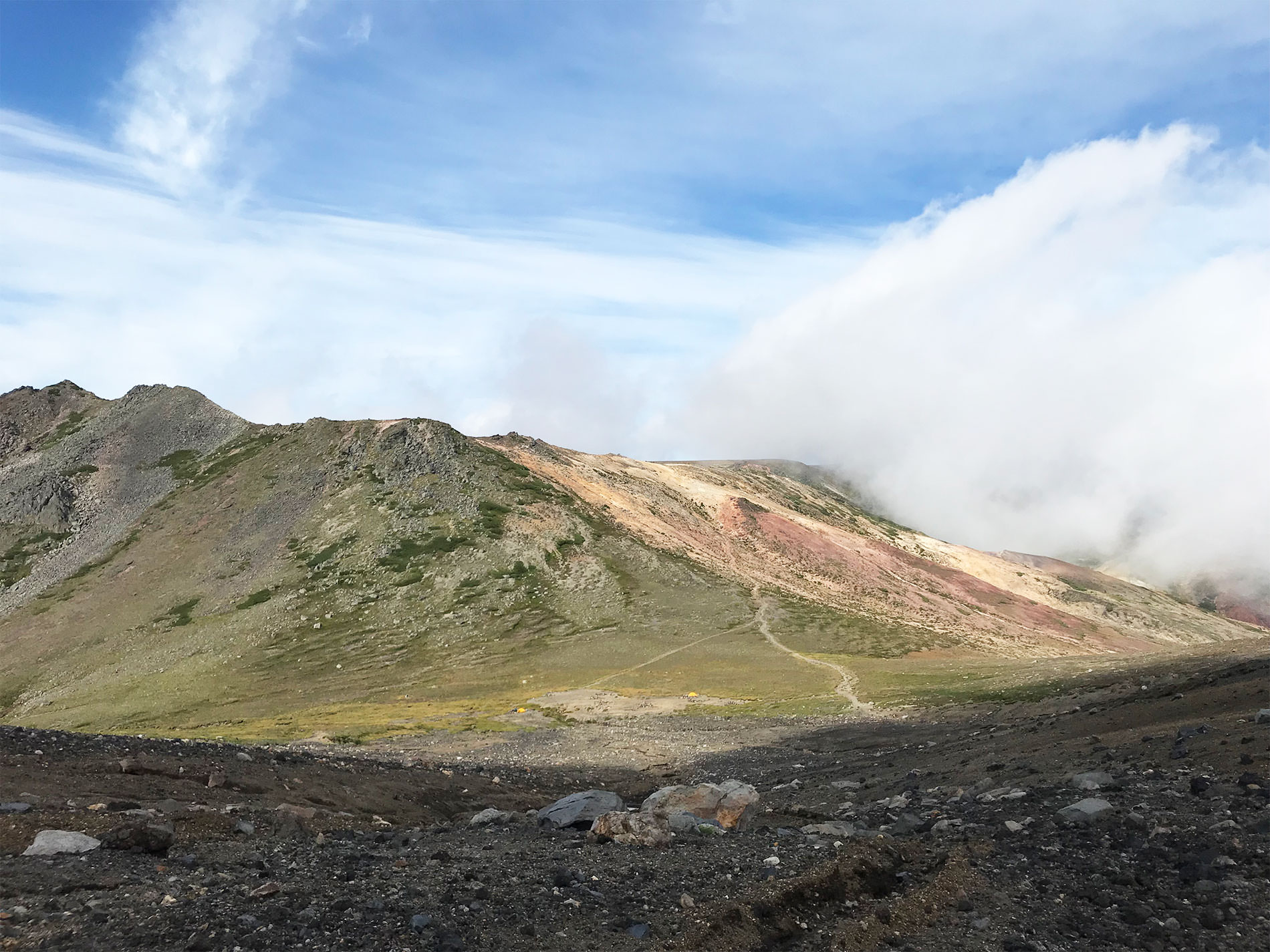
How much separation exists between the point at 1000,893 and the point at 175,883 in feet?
45.5

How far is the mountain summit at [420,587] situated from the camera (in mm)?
88438

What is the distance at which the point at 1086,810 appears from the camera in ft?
59.2

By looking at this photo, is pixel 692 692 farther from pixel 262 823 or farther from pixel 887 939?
pixel 887 939

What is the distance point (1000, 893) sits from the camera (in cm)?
1430

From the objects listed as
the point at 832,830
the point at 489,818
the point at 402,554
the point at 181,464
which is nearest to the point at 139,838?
the point at 489,818

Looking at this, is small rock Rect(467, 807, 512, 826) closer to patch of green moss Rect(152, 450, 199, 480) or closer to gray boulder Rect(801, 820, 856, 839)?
gray boulder Rect(801, 820, 856, 839)

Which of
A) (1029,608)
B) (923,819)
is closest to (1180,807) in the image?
(923,819)

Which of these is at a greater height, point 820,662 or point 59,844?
point 59,844

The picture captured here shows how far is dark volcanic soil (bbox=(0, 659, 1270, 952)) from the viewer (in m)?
12.3

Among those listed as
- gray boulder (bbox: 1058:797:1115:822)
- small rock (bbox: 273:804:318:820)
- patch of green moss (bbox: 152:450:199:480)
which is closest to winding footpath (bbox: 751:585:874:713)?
gray boulder (bbox: 1058:797:1115:822)

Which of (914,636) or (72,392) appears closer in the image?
(914,636)

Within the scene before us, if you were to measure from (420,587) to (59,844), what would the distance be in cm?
10862

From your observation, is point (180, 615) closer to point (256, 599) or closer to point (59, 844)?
point (256, 599)

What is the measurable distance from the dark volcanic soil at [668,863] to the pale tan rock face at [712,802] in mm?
820
